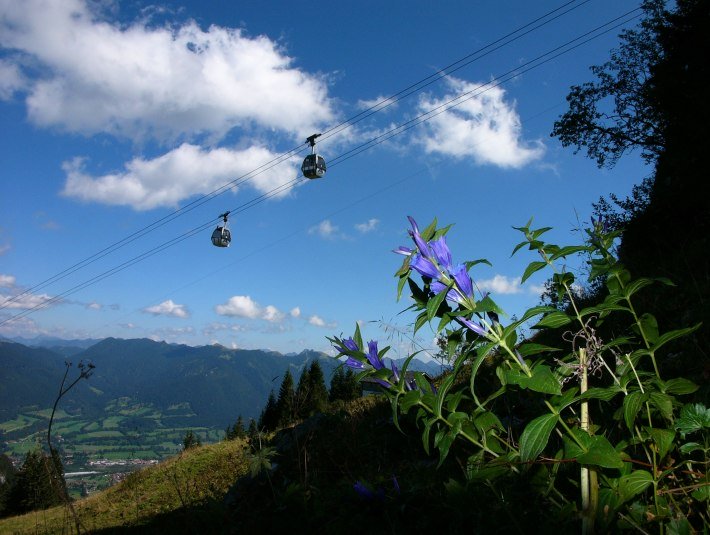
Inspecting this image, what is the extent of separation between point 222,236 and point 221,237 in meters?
0.05

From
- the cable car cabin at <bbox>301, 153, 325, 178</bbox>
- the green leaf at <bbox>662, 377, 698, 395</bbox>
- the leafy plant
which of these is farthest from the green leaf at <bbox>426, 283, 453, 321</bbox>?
the cable car cabin at <bbox>301, 153, 325, 178</bbox>

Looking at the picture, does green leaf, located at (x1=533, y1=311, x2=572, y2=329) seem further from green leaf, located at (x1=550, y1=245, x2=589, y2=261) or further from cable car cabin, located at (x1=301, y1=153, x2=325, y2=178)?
cable car cabin, located at (x1=301, y1=153, x2=325, y2=178)

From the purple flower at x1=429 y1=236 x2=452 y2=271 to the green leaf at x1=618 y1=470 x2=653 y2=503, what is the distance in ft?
2.40

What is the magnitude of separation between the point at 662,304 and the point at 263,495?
480 cm

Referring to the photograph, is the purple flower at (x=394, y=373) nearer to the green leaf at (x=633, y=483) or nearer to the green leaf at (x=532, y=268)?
the green leaf at (x=532, y=268)

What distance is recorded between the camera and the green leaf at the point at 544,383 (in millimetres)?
1066

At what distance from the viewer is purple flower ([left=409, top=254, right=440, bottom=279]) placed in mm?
1272

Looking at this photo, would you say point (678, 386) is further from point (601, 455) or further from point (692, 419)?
point (601, 455)

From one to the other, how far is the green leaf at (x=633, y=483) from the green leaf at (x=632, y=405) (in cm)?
16

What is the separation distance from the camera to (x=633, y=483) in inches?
46.1

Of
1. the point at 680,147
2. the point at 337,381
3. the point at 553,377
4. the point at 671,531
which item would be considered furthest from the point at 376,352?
the point at 337,381

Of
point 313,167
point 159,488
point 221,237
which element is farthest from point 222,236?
point 159,488

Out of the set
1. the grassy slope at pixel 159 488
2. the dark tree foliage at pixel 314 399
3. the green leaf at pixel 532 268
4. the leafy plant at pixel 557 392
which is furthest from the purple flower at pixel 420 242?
the grassy slope at pixel 159 488

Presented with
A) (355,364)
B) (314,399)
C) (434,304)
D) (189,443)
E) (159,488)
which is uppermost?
(434,304)
